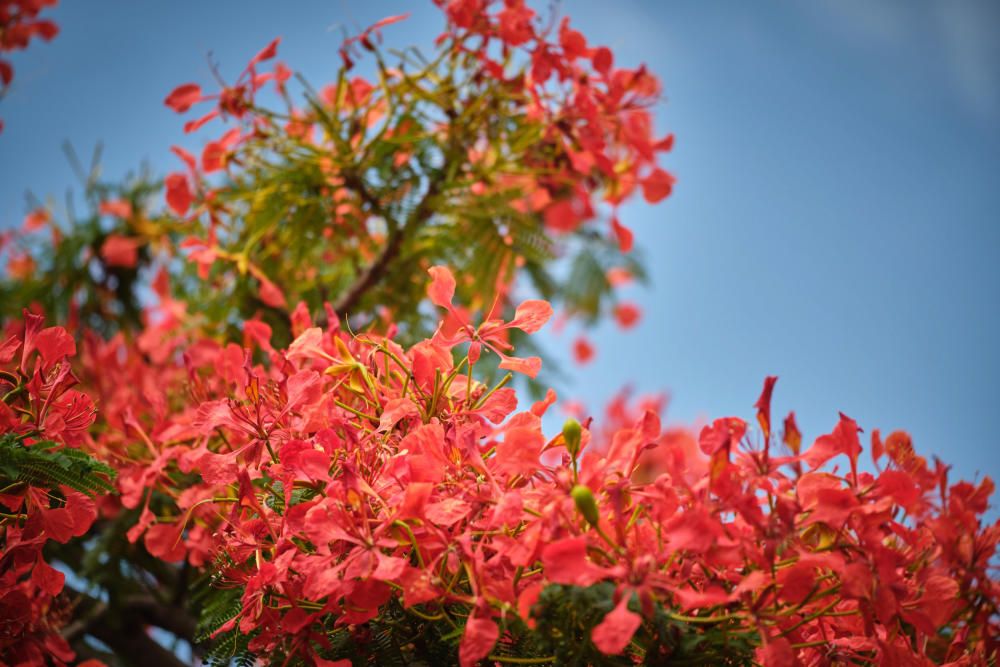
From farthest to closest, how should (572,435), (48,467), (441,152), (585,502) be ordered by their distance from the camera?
(441,152) < (48,467) < (572,435) < (585,502)

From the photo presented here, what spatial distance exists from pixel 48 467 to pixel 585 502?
0.77 meters

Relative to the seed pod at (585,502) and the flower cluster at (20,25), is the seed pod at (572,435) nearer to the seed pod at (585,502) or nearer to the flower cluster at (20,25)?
the seed pod at (585,502)

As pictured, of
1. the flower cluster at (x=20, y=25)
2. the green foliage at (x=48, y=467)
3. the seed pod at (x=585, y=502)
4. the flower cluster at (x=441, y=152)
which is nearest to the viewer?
the seed pod at (x=585, y=502)

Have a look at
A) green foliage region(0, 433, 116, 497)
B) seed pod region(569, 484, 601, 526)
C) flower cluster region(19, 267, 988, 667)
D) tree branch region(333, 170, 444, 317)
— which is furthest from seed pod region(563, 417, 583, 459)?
tree branch region(333, 170, 444, 317)

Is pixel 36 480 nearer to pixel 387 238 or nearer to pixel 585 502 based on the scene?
pixel 585 502

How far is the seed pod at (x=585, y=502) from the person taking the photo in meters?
0.81

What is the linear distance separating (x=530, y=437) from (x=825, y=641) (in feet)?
1.47

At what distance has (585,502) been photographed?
2.67 ft

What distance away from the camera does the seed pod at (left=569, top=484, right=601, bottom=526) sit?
0.81 m

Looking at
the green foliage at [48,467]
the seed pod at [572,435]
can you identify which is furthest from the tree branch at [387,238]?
the seed pod at [572,435]

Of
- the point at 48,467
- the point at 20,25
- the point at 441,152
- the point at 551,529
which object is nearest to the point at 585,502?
the point at 551,529

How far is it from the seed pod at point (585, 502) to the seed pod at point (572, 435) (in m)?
0.10

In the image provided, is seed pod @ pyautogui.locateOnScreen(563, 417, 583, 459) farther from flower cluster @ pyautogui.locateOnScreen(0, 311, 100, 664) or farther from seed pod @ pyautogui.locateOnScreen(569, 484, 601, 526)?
flower cluster @ pyautogui.locateOnScreen(0, 311, 100, 664)

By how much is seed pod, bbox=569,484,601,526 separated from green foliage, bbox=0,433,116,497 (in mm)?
699
